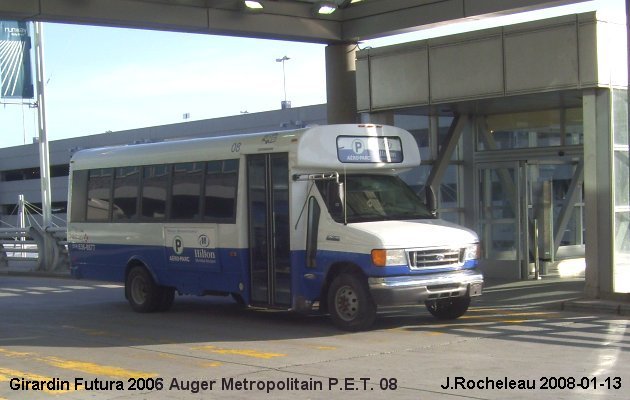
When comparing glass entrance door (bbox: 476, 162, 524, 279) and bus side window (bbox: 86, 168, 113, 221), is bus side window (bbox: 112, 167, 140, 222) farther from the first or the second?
glass entrance door (bbox: 476, 162, 524, 279)

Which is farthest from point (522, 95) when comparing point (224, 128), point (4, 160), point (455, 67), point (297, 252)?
point (4, 160)

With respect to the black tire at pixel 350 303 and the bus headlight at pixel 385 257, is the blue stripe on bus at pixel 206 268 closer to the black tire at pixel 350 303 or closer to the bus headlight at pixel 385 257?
the bus headlight at pixel 385 257

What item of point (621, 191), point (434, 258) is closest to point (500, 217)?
point (621, 191)

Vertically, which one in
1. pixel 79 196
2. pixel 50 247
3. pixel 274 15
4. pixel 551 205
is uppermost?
pixel 274 15

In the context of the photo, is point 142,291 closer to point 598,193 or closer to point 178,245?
point 178,245

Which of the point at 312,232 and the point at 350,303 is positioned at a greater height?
the point at 312,232

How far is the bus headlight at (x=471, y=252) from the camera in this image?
1290cm

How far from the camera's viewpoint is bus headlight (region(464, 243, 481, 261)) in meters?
12.9

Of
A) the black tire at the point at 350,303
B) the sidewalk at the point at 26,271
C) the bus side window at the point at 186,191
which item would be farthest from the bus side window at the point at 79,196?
the sidewalk at the point at 26,271

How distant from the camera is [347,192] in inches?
520

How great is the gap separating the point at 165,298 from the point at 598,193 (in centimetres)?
749

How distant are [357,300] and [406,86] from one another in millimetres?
6329

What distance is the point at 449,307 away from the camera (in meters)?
13.6

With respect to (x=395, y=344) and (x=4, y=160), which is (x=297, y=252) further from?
(x=4, y=160)
